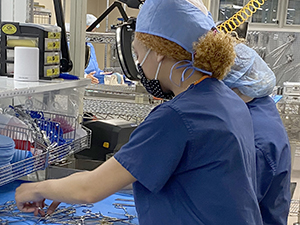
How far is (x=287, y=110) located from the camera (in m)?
2.92

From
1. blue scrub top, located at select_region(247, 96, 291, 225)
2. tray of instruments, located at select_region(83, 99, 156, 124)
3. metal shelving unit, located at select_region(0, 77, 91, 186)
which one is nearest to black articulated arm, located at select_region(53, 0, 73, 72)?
metal shelving unit, located at select_region(0, 77, 91, 186)

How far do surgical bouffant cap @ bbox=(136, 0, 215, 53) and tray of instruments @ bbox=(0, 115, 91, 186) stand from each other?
54 cm

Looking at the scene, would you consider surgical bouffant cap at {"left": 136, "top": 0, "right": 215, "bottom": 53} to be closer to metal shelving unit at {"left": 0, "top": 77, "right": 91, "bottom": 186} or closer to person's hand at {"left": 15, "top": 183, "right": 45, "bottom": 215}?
metal shelving unit at {"left": 0, "top": 77, "right": 91, "bottom": 186}

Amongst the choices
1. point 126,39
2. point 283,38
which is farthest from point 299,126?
point 283,38

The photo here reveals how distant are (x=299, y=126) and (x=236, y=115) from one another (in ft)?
6.22

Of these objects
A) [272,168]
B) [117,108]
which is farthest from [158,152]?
[117,108]

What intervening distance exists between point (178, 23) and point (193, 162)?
1.34 ft

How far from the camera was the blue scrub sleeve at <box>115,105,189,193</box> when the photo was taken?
3.34 ft

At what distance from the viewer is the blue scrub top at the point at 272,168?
160cm

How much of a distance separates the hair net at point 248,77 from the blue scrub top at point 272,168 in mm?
112

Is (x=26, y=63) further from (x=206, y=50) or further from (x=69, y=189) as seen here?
(x=206, y=50)

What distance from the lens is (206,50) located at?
1082 mm

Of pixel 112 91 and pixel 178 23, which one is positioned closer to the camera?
pixel 178 23

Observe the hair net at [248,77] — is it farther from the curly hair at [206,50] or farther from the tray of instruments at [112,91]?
the tray of instruments at [112,91]
